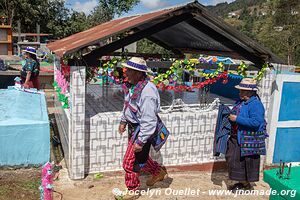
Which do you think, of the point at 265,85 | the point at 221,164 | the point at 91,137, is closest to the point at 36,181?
the point at 91,137

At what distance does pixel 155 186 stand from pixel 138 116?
1.38 metres

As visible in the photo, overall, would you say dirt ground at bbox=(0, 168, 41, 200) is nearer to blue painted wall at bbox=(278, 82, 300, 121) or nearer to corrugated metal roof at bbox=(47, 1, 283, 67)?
corrugated metal roof at bbox=(47, 1, 283, 67)

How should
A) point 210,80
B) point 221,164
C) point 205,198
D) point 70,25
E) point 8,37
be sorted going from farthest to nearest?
point 70,25 → point 8,37 → point 221,164 → point 210,80 → point 205,198

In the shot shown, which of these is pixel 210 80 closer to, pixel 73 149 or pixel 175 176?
pixel 175 176

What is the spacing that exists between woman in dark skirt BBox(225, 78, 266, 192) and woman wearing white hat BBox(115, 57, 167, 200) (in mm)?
1171

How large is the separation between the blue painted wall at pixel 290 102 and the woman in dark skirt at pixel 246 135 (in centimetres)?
152

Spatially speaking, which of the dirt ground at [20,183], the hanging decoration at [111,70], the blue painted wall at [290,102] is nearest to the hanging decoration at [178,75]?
the hanging decoration at [111,70]

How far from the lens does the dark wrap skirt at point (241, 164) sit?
4.30m

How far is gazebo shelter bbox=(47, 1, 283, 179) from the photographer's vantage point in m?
4.35

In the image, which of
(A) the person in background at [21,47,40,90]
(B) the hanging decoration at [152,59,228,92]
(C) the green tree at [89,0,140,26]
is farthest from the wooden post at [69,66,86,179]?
(C) the green tree at [89,0,140,26]

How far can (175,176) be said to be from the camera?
506cm

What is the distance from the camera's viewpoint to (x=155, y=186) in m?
4.63

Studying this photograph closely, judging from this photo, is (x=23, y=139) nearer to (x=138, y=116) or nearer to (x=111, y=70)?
(x=111, y=70)

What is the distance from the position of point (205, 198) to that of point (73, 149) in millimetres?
1990
